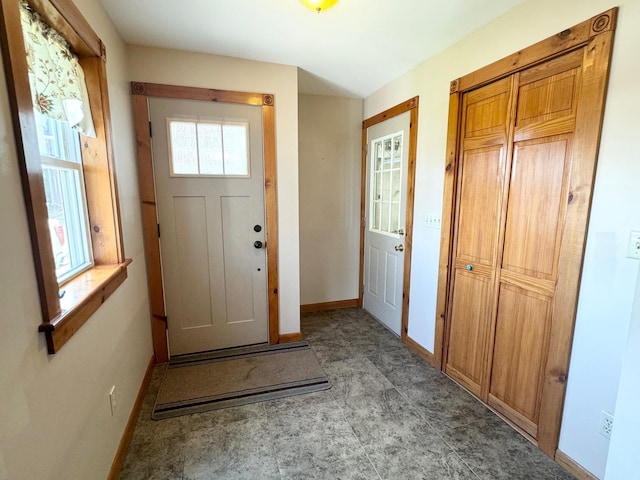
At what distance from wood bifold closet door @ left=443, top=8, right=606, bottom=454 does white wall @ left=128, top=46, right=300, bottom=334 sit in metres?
1.31

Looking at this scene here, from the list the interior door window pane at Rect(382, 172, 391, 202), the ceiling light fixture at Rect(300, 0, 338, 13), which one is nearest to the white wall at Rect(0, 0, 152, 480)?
the ceiling light fixture at Rect(300, 0, 338, 13)

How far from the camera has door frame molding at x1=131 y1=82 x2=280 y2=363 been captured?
88.0 inches

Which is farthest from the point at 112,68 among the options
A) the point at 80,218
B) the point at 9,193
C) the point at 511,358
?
the point at 511,358

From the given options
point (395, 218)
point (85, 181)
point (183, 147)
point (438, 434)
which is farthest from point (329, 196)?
point (438, 434)

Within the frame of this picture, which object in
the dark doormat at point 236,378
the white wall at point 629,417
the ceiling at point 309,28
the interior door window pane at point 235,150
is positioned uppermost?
the ceiling at point 309,28

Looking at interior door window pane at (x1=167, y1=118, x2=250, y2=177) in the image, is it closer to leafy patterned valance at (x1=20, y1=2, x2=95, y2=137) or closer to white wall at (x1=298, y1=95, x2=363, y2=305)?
leafy patterned valance at (x1=20, y1=2, x2=95, y2=137)

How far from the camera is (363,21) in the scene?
187 cm

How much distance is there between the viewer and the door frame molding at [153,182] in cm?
223

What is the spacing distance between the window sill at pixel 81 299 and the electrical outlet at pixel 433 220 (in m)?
2.16

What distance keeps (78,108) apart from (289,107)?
1.52 m

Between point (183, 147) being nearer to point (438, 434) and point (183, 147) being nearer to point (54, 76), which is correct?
point (54, 76)

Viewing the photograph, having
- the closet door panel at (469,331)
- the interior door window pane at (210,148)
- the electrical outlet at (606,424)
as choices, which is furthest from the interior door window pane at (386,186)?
the electrical outlet at (606,424)

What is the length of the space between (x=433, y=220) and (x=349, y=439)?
1637mm

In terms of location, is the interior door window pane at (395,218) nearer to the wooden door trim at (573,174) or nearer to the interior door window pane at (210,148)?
the wooden door trim at (573,174)
